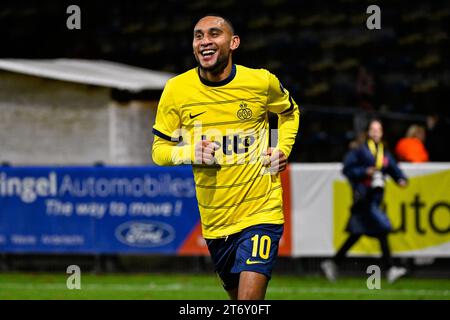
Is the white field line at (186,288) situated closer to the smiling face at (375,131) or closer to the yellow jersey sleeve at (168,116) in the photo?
the smiling face at (375,131)

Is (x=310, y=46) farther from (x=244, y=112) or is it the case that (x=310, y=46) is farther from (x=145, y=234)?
(x=244, y=112)

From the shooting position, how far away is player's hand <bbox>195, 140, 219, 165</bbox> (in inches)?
297

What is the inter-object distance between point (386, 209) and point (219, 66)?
7.85 m

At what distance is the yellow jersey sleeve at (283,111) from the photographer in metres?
8.18

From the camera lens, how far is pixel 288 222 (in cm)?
1563

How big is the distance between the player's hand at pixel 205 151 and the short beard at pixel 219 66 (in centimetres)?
60

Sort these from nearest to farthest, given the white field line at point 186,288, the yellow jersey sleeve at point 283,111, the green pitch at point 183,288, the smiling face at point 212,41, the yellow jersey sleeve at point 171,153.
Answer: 1. the yellow jersey sleeve at point 171,153
2. the smiling face at point 212,41
3. the yellow jersey sleeve at point 283,111
4. the green pitch at point 183,288
5. the white field line at point 186,288

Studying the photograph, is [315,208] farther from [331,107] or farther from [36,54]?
[36,54]

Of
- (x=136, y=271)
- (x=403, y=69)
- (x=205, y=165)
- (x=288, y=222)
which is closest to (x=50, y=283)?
(x=136, y=271)

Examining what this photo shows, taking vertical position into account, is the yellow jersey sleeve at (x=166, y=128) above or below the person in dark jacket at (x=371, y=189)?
above

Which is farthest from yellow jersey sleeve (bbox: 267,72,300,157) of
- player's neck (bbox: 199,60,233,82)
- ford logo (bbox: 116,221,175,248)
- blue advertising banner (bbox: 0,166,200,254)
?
ford logo (bbox: 116,221,175,248)

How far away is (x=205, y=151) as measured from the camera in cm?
753

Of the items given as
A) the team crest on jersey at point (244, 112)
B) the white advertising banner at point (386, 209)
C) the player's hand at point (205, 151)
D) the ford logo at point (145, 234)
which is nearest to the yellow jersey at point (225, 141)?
the team crest on jersey at point (244, 112)

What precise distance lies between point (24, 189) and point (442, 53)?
894 centimetres
